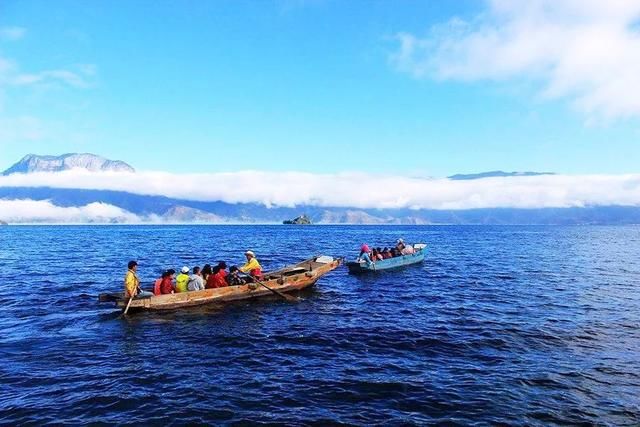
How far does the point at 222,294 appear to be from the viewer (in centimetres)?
2502

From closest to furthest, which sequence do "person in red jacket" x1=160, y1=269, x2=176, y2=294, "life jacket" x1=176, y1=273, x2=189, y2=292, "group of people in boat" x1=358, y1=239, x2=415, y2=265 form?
"person in red jacket" x1=160, y1=269, x2=176, y2=294
"life jacket" x1=176, y1=273, x2=189, y2=292
"group of people in boat" x1=358, y1=239, x2=415, y2=265

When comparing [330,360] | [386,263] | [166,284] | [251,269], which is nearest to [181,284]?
[166,284]

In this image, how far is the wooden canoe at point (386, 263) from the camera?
3938 centimetres

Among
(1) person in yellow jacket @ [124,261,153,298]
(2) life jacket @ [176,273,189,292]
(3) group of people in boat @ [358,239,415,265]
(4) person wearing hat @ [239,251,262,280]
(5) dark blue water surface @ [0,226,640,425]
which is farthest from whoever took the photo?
(3) group of people in boat @ [358,239,415,265]

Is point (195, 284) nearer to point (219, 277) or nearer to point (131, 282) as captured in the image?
point (219, 277)

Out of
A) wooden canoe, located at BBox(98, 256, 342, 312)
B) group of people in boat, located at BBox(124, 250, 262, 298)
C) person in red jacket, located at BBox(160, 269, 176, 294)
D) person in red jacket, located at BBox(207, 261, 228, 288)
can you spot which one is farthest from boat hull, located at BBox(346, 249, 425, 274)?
person in red jacket, located at BBox(160, 269, 176, 294)

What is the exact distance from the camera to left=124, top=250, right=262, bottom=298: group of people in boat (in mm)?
22312

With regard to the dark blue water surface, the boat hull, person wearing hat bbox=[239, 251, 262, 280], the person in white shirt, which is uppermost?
person wearing hat bbox=[239, 251, 262, 280]

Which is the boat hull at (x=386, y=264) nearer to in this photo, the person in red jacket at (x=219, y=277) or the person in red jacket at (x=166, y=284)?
the person in red jacket at (x=219, y=277)

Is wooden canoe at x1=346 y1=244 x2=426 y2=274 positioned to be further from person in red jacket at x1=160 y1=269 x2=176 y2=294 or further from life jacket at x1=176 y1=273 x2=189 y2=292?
person in red jacket at x1=160 y1=269 x2=176 y2=294

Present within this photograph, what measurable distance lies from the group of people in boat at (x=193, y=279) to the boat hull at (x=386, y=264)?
1375 centimetres

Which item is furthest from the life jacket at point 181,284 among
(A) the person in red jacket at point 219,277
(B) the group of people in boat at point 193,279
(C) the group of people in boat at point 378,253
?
(C) the group of people in boat at point 378,253

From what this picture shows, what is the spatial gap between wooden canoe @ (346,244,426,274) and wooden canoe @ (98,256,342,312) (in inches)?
282

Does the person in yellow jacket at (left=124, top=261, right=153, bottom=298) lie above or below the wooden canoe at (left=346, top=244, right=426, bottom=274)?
above
